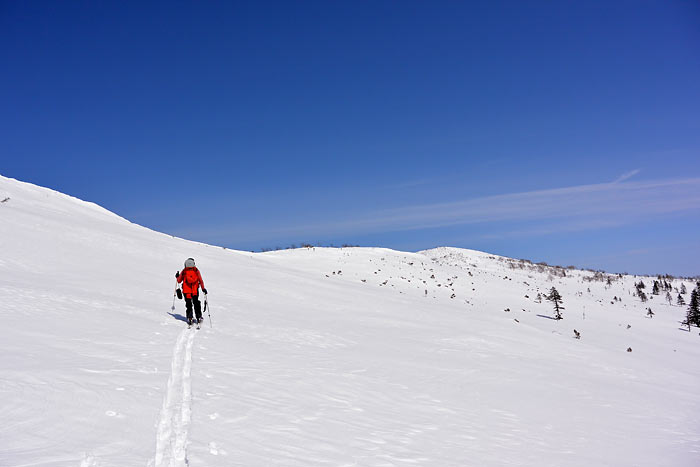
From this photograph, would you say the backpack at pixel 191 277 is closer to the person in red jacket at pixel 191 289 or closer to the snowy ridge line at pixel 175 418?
the person in red jacket at pixel 191 289

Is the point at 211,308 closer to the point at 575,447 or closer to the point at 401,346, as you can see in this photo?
the point at 401,346

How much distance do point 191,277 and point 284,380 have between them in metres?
6.61

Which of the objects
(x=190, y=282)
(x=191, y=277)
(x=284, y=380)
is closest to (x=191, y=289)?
(x=190, y=282)

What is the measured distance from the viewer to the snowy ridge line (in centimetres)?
394

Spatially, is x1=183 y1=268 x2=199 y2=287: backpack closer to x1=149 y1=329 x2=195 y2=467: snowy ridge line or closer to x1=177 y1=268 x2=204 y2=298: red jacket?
x1=177 y1=268 x2=204 y2=298: red jacket

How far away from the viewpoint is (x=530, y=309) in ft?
97.3

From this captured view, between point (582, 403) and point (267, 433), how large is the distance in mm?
8141

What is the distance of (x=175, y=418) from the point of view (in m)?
4.91

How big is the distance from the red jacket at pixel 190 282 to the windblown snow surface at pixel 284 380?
1.04 m

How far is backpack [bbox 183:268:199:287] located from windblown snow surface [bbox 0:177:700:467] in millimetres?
1247

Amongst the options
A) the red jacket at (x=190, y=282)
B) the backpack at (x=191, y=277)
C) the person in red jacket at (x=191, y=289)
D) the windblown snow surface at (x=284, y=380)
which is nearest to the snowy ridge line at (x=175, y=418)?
the windblown snow surface at (x=284, y=380)

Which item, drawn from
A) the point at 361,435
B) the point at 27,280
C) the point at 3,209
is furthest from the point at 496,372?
the point at 3,209

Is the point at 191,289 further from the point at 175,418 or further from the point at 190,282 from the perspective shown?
the point at 175,418

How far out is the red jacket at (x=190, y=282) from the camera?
12.0m
